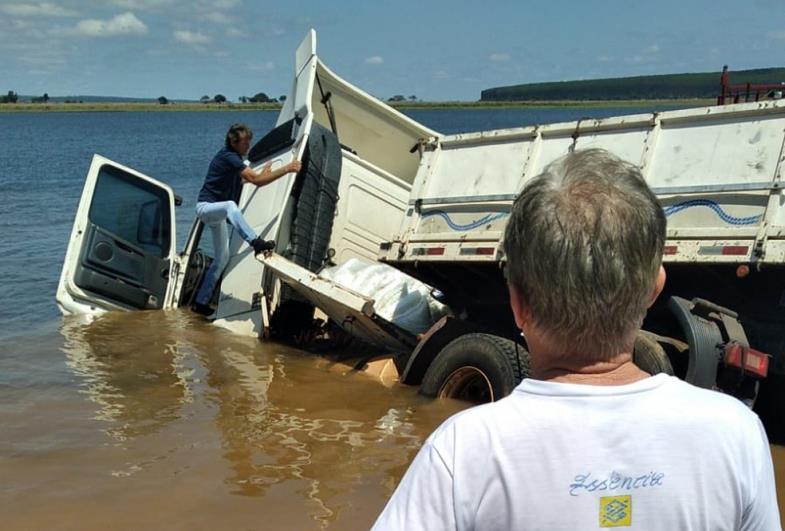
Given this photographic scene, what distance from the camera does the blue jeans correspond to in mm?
8695

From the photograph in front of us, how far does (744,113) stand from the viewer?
16.7ft

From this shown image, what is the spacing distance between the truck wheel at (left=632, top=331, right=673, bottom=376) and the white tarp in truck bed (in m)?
2.31

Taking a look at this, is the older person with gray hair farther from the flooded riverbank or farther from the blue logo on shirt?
the flooded riverbank

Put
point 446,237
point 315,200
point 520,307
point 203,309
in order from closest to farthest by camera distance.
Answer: point 520,307 < point 446,237 < point 315,200 < point 203,309

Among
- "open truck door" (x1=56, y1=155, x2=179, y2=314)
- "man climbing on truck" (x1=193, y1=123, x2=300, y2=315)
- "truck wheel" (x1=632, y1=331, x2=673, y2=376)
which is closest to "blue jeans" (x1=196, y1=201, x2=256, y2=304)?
"man climbing on truck" (x1=193, y1=123, x2=300, y2=315)

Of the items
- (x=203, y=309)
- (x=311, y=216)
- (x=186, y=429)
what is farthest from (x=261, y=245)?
(x=186, y=429)

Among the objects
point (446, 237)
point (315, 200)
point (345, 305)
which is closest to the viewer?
point (446, 237)

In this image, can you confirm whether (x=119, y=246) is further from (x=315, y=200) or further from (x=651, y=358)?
(x=651, y=358)

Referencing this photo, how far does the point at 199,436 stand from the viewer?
569 centimetres

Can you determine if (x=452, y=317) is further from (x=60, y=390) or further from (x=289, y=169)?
(x=60, y=390)

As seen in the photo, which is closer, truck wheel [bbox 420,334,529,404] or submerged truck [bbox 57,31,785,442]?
submerged truck [bbox 57,31,785,442]

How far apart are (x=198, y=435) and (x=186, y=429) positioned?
18 cm

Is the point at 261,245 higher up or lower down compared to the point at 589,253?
higher up

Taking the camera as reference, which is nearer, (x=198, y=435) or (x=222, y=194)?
(x=198, y=435)
